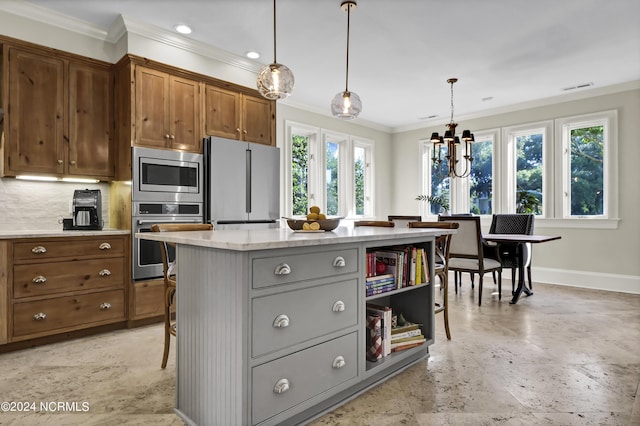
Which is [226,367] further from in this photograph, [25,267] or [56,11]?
[56,11]

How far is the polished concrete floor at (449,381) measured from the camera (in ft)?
6.26

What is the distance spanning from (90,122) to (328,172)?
3697 mm

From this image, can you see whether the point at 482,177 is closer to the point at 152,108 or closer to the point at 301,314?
the point at 152,108

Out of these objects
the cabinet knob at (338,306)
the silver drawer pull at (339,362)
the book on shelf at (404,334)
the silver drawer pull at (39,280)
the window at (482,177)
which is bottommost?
the book on shelf at (404,334)

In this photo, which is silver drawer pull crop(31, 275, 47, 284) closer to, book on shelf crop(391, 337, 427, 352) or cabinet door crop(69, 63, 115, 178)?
cabinet door crop(69, 63, 115, 178)

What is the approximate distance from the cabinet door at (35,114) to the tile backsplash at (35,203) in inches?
10.3

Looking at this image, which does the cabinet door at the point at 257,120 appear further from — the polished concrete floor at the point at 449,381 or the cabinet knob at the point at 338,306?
the cabinet knob at the point at 338,306

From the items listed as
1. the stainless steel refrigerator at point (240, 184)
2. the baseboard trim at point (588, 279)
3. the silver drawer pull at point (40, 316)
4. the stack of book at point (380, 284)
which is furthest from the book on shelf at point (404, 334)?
the baseboard trim at point (588, 279)

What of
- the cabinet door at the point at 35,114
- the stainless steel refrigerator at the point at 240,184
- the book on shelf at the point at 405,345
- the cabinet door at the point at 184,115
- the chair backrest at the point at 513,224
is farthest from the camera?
the chair backrest at the point at 513,224

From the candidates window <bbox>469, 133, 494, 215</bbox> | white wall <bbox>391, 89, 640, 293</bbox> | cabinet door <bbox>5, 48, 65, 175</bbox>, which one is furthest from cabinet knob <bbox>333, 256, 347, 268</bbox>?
window <bbox>469, 133, 494, 215</bbox>

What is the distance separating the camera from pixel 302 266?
174 centimetres

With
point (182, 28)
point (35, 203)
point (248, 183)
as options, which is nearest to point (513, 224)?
point (248, 183)

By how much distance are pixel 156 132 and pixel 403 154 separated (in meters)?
5.07

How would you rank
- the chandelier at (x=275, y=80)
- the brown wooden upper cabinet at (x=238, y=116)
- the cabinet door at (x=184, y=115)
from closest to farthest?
the chandelier at (x=275, y=80), the cabinet door at (x=184, y=115), the brown wooden upper cabinet at (x=238, y=116)
